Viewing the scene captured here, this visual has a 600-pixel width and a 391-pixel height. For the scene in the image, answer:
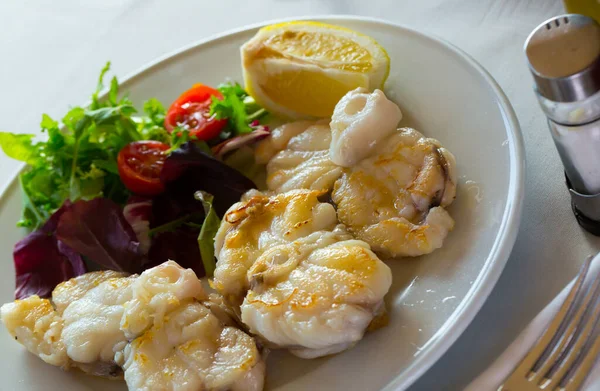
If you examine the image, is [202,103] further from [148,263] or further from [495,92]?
[495,92]

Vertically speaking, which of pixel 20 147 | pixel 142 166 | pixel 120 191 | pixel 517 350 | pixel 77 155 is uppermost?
pixel 20 147

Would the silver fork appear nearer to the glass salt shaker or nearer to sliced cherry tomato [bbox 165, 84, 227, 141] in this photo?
the glass salt shaker

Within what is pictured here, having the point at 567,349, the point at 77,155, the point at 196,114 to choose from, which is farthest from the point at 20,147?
the point at 567,349

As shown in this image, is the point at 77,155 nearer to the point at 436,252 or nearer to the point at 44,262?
the point at 44,262

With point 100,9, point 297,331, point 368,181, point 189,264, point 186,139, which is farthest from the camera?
point 100,9

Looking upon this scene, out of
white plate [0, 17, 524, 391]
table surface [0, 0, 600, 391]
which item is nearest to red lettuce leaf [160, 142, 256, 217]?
white plate [0, 17, 524, 391]

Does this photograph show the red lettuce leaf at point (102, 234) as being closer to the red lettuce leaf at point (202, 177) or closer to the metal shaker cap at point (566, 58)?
the red lettuce leaf at point (202, 177)

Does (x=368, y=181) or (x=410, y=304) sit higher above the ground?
(x=368, y=181)

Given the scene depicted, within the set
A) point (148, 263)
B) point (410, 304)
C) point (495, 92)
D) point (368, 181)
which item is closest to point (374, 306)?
point (410, 304)
